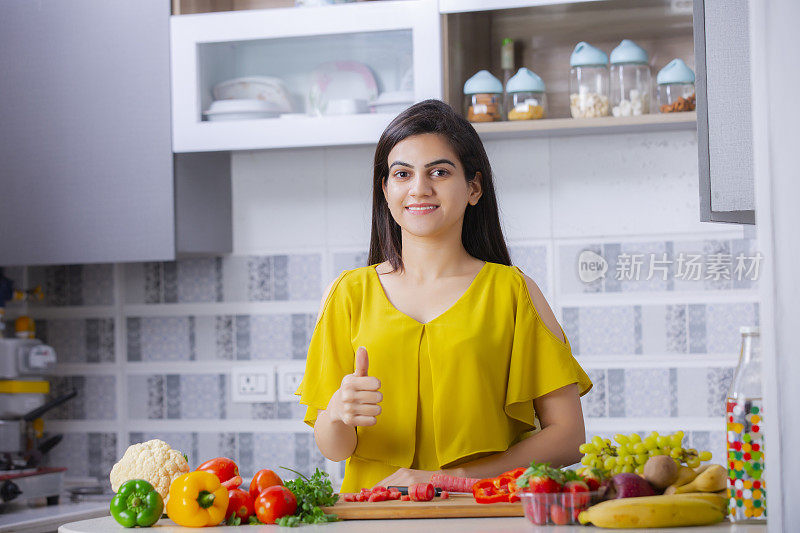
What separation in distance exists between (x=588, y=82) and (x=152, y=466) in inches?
55.5

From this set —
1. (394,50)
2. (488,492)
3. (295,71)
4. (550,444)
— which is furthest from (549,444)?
(295,71)

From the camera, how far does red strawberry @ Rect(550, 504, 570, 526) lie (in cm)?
113

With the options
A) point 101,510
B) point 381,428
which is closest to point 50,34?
point 101,510

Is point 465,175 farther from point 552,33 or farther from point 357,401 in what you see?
point 552,33

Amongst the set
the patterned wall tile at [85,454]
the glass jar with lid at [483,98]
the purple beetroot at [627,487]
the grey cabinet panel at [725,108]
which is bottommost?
the patterned wall tile at [85,454]

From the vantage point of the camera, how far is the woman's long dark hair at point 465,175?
1.65m

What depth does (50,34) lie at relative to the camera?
2488mm

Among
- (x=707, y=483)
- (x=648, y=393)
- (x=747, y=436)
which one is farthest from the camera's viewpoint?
(x=648, y=393)

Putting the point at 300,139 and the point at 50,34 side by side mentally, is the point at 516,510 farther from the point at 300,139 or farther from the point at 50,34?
the point at 50,34

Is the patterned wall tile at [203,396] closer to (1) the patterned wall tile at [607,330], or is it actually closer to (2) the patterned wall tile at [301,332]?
(2) the patterned wall tile at [301,332]

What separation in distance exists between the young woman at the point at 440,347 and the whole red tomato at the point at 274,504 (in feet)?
0.89

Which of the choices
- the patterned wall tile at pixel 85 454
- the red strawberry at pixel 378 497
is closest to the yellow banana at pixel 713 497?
the red strawberry at pixel 378 497

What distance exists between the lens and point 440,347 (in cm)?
158

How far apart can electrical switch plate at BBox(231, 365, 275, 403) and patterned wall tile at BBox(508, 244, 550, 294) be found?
2.45 feet
